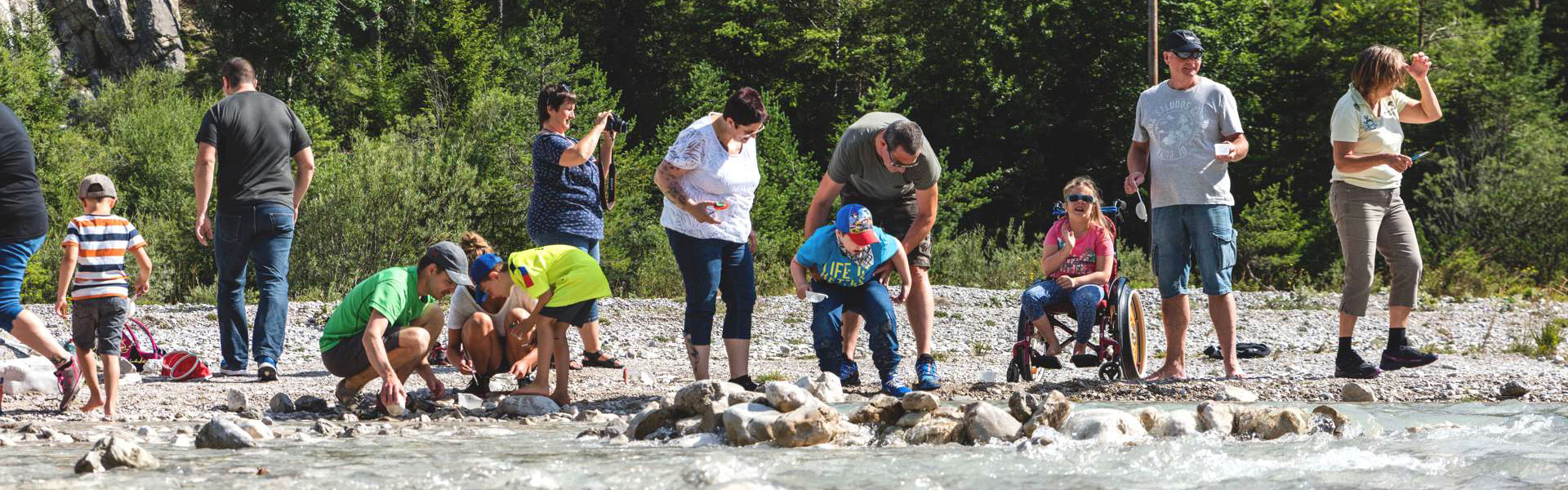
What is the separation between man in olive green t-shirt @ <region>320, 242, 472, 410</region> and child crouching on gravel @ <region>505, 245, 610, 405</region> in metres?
0.28

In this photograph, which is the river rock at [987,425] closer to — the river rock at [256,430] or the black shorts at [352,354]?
the black shorts at [352,354]

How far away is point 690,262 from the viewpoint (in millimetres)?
6586

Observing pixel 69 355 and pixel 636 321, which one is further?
pixel 636 321

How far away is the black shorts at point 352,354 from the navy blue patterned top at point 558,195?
1.43m

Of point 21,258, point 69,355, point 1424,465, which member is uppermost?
point 21,258

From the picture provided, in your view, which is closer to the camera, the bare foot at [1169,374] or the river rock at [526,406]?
the river rock at [526,406]

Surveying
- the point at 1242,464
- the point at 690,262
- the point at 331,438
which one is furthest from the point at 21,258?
the point at 1242,464

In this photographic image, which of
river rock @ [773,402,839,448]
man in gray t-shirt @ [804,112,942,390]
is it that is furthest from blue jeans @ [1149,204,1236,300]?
river rock @ [773,402,839,448]

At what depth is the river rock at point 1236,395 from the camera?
Result: 6.41 meters

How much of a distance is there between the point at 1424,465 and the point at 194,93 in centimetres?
4356

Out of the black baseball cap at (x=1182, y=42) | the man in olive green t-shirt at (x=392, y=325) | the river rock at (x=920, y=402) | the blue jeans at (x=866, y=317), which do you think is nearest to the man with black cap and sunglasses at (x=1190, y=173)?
the black baseball cap at (x=1182, y=42)

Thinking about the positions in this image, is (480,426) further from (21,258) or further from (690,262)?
(21,258)

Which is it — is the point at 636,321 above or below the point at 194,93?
below

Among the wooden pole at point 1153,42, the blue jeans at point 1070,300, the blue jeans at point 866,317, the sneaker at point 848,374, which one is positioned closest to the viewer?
the blue jeans at point 866,317
